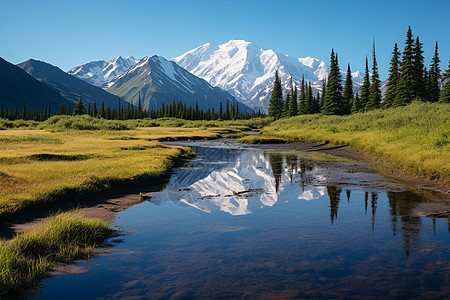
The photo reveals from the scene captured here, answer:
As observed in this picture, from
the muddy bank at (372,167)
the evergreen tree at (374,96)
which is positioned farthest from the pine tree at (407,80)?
the muddy bank at (372,167)

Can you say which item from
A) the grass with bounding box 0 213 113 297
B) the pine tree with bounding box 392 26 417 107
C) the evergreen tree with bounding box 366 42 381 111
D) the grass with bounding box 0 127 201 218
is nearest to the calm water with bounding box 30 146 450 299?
the grass with bounding box 0 213 113 297

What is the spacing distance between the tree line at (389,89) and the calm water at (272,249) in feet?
168

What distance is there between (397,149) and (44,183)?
23969 millimetres

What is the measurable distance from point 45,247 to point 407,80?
65.0 meters

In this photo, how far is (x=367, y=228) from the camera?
1135 centimetres

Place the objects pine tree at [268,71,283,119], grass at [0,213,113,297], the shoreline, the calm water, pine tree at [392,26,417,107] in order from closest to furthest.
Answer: grass at [0,213,113,297]
the calm water
the shoreline
pine tree at [392,26,417,107]
pine tree at [268,71,283,119]

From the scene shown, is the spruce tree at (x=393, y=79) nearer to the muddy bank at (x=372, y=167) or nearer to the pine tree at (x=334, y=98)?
the pine tree at (x=334, y=98)

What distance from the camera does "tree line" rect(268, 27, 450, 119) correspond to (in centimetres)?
6062

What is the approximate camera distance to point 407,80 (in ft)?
198

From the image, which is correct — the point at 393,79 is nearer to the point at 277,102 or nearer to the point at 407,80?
the point at 407,80

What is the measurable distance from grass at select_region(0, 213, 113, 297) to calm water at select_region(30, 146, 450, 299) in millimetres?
488

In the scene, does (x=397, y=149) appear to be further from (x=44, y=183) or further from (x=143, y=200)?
(x=44, y=183)

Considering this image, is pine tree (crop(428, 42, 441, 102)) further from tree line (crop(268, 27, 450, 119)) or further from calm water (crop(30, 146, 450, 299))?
calm water (crop(30, 146, 450, 299))

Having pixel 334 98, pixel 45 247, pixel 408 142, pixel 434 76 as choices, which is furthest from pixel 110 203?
pixel 434 76
